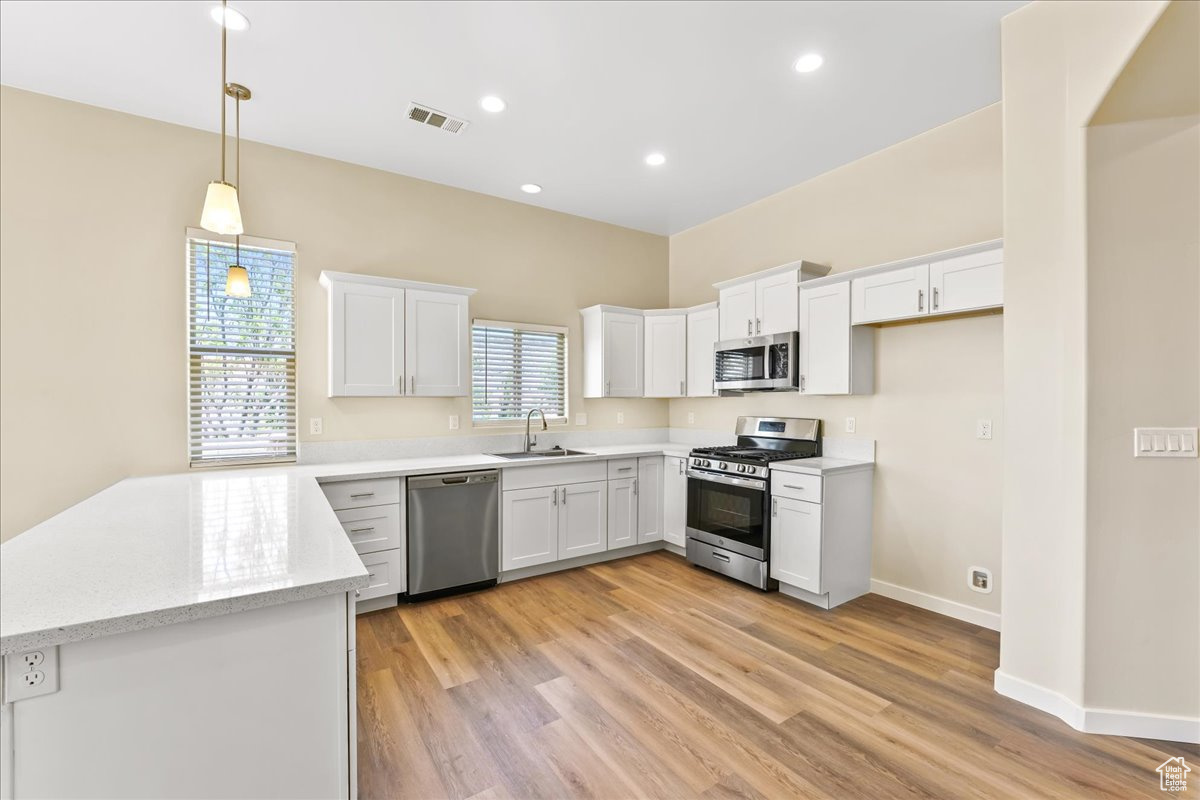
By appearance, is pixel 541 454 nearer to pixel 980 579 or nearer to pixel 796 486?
pixel 796 486

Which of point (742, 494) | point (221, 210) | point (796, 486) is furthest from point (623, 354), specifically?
point (221, 210)

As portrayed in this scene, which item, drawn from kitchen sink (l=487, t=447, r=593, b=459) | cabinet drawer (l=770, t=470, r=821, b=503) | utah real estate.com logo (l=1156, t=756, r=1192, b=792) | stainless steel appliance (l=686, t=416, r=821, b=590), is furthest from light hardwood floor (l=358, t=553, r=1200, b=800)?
kitchen sink (l=487, t=447, r=593, b=459)

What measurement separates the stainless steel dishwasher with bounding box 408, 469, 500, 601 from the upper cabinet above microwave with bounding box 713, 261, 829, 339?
2.24 metres

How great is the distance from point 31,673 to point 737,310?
4.12 meters

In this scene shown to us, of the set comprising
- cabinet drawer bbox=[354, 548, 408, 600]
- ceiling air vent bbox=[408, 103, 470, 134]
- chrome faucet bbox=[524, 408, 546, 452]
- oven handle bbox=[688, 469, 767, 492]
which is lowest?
cabinet drawer bbox=[354, 548, 408, 600]

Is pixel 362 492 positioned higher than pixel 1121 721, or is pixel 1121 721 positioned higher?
pixel 362 492

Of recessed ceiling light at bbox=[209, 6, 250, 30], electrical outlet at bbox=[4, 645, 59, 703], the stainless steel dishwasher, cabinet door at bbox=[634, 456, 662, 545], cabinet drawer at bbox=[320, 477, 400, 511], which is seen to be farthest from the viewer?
cabinet door at bbox=[634, 456, 662, 545]

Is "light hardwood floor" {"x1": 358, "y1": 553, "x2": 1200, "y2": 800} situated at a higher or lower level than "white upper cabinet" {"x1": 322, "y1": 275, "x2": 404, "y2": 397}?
lower

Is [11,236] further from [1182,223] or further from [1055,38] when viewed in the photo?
[1182,223]

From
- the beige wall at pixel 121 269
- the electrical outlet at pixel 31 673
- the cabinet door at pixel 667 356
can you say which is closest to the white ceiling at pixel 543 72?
the beige wall at pixel 121 269

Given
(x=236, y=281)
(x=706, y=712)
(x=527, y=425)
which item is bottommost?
(x=706, y=712)

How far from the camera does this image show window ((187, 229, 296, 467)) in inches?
127

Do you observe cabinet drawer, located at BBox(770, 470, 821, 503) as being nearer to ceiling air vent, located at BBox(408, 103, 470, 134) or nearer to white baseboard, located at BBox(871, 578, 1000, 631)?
white baseboard, located at BBox(871, 578, 1000, 631)

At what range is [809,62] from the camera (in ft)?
8.53
